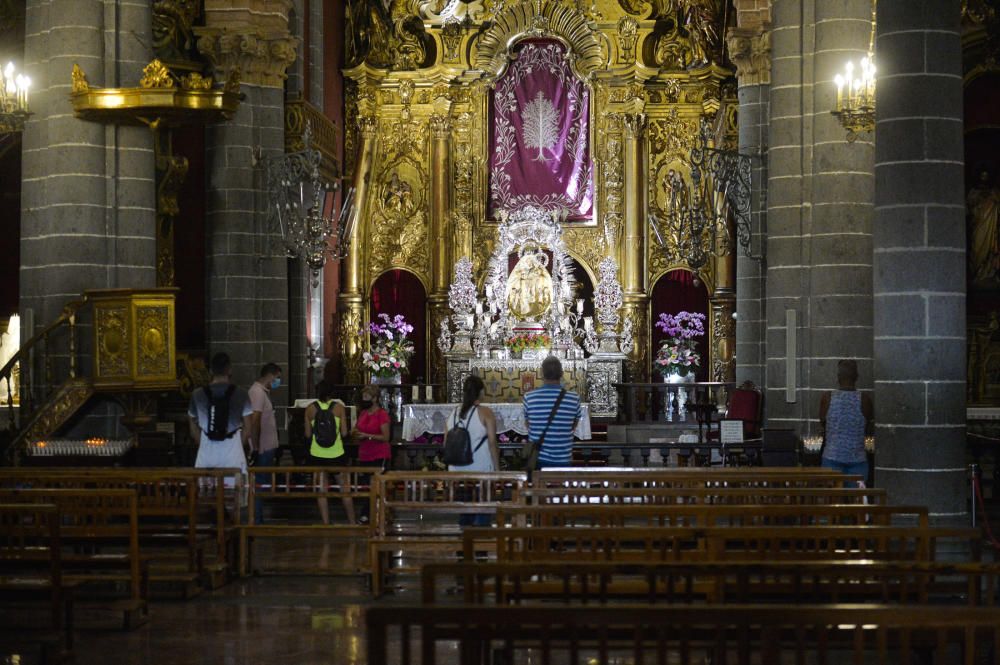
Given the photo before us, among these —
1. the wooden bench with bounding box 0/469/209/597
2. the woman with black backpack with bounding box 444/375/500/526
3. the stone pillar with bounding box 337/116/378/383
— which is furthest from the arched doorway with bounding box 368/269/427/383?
the wooden bench with bounding box 0/469/209/597

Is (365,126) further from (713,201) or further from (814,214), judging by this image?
(814,214)

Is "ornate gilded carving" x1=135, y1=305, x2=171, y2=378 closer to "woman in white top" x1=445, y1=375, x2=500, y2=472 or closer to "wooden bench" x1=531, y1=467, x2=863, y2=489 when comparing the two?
"woman in white top" x1=445, y1=375, x2=500, y2=472

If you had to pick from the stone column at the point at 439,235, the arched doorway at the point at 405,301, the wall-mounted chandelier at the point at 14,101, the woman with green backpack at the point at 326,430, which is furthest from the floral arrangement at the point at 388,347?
the woman with green backpack at the point at 326,430

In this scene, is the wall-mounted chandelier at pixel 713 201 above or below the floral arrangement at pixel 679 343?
above

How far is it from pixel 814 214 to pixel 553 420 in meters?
6.42

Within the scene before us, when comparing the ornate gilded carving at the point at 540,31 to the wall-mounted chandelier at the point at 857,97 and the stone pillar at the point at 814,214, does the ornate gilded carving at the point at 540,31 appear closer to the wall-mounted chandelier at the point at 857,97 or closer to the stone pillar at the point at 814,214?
the stone pillar at the point at 814,214

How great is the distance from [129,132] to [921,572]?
11.5 m

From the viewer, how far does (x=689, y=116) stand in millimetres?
28906

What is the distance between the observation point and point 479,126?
29359 mm

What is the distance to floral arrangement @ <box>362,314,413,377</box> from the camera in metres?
25.9

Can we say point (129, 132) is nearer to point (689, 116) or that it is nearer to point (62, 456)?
point (62, 456)

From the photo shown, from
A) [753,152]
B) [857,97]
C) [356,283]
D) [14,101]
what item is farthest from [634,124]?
[14,101]

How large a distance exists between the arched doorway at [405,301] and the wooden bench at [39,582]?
1957cm

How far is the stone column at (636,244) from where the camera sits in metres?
28.4
